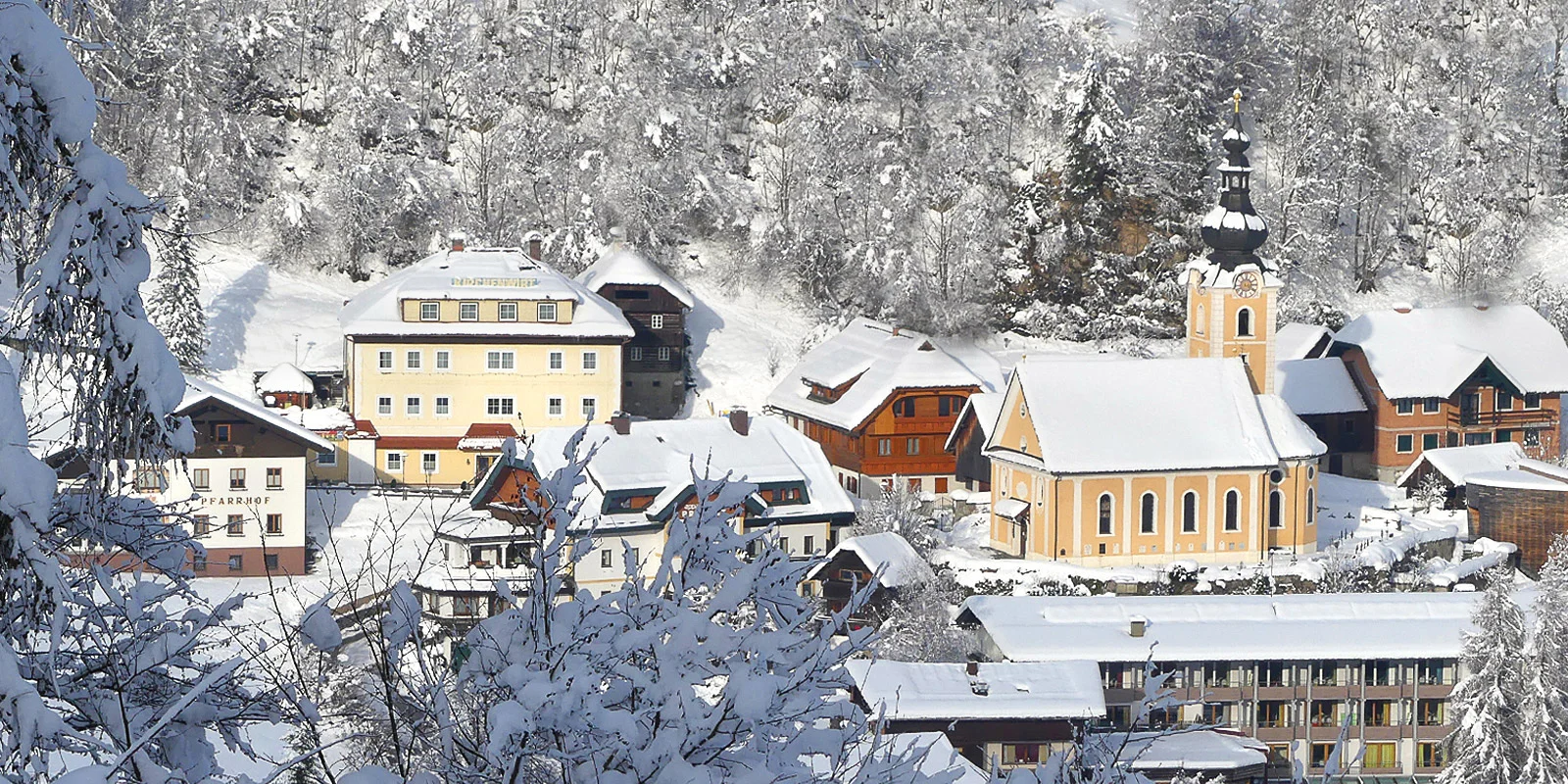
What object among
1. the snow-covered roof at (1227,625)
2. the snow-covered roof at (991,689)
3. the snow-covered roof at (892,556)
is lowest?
the snow-covered roof at (991,689)

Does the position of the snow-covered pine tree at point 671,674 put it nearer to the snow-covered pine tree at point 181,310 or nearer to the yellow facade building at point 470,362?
the yellow facade building at point 470,362

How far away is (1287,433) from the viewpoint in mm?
38438

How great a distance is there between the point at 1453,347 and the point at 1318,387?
10.4ft

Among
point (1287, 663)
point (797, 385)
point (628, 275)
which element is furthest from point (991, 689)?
point (628, 275)

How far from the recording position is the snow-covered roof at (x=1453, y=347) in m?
44.9

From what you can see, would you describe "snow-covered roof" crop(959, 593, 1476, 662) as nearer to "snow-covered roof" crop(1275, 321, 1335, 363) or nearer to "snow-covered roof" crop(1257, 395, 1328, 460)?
"snow-covered roof" crop(1257, 395, 1328, 460)

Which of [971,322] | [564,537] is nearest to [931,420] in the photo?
[971,322]

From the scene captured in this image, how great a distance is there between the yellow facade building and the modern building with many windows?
13.1m

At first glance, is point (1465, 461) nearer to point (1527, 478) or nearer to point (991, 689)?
point (1527, 478)

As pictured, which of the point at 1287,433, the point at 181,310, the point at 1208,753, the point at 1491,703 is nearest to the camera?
the point at 1208,753

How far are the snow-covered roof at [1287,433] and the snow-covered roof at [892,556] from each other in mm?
7699

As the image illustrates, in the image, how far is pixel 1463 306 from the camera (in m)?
48.6

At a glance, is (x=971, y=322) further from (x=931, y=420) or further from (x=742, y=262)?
(x=931, y=420)

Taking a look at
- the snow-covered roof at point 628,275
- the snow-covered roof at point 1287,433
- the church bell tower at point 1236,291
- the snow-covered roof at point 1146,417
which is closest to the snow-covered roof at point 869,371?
the snow-covered roof at point 628,275
